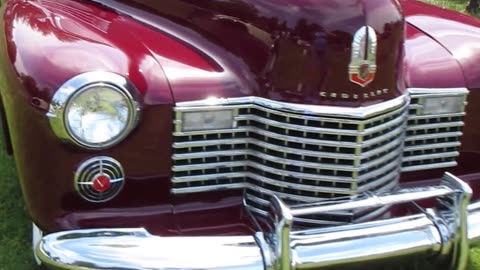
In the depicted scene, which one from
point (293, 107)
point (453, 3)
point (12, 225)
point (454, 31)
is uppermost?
Answer: point (453, 3)

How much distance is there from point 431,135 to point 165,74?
1.12m

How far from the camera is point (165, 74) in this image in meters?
2.53

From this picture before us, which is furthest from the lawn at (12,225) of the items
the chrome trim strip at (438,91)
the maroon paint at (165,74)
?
the chrome trim strip at (438,91)

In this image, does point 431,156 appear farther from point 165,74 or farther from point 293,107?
point 165,74

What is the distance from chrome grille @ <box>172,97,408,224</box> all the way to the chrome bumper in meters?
0.12

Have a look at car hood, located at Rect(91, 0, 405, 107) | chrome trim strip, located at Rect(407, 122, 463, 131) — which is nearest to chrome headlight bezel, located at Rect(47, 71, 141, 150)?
car hood, located at Rect(91, 0, 405, 107)

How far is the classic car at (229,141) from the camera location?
2371 millimetres

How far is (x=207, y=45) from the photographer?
281 cm

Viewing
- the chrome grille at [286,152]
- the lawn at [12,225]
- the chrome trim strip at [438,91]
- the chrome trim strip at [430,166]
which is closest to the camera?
the chrome grille at [286,152]

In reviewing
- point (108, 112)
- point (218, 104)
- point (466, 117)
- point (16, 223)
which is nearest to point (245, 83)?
point (218, 104)

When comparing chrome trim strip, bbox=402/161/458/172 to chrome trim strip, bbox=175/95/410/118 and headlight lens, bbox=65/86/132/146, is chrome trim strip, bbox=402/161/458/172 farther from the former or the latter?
headlight lens, bbox=65/86/132/146

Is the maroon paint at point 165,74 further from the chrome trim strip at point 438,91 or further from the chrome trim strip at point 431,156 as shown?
the chrome trim strip at point 431,156

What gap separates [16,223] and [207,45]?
1385mm

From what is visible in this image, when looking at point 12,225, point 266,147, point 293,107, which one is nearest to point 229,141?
point 266,147
